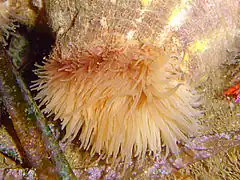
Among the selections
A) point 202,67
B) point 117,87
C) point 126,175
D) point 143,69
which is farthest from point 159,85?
point 126,175

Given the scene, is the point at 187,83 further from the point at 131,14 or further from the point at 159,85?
the point at 131,14

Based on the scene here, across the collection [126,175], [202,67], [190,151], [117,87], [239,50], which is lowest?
[126,175]

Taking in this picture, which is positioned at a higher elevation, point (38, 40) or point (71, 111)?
point (38, 40)

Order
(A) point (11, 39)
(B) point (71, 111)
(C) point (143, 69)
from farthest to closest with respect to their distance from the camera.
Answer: (A) point (11, 39) < (B) point (71, 111) < (C) point (143, 69)

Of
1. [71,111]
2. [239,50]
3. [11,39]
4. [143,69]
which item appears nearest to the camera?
[143,69]

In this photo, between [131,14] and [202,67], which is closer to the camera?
[131,14]

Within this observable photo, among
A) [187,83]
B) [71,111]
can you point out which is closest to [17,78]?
[71,111]

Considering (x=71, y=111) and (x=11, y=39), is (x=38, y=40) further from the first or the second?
(x=71, y=111)
